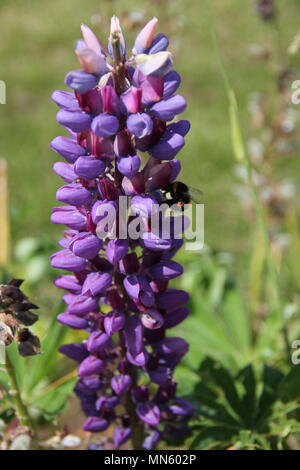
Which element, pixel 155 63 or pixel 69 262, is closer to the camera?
pixel 155 63

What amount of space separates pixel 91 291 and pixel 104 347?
0.16 metres

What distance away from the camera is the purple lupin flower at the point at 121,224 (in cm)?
129

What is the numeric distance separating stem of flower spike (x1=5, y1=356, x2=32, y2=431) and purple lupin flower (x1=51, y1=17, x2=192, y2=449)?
0.13 metres

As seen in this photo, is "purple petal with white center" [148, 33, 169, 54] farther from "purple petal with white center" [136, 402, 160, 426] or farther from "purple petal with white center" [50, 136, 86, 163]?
"purple petal with white center" [136, 402, 160, 426]

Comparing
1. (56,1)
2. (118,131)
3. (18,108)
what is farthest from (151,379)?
(56,1)

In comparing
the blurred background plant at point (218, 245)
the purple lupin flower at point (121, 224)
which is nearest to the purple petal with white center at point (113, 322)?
the purple lupin flower at point (121, 224)

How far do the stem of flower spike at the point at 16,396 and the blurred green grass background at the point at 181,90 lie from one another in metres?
Answer: 1.20

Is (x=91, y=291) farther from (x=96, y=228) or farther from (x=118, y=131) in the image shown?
(x=118, y=131)

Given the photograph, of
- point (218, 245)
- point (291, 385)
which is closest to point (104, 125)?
point (291, 385)

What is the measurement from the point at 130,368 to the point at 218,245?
7.65ft

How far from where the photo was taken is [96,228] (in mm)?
1380

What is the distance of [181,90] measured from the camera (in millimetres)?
5504

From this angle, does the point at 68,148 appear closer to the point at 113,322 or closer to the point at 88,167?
the point at 88,167

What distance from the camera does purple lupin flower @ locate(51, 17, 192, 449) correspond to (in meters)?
1.29
